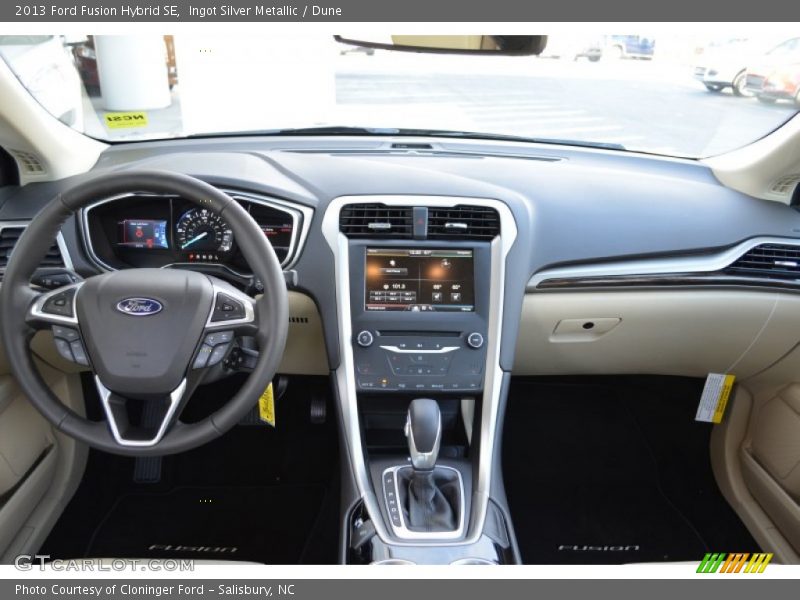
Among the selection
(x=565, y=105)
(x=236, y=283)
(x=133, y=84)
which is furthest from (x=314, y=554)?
(x=565, y=105)

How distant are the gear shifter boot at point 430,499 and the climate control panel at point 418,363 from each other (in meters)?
0.25

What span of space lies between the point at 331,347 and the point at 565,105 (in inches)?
105

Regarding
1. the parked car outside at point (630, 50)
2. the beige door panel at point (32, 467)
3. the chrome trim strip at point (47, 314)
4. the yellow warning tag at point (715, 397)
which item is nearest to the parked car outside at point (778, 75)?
the parked car outside at point (630, 50)

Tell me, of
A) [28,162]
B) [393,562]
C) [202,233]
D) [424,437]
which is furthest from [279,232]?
[393,562]

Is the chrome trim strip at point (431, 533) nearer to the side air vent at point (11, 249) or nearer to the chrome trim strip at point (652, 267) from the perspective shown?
the chrome trim strip at point (652, 267)

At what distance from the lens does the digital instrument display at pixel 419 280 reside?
1927mm

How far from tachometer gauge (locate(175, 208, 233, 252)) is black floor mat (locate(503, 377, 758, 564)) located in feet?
4.46

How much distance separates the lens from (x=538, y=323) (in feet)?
6.93

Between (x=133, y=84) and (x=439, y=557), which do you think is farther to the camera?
(x=133, y=84)

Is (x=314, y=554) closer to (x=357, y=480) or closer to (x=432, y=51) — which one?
(x=357, y=480)

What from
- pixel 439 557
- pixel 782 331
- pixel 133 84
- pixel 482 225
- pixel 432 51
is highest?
pixel 432 51

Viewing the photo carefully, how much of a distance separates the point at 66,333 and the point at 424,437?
2.91 feet

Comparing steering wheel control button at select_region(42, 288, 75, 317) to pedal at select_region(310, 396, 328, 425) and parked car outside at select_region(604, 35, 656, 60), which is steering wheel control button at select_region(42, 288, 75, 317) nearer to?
pedal at select_region(310, 396, 328, 425)

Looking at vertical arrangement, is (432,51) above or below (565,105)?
above
